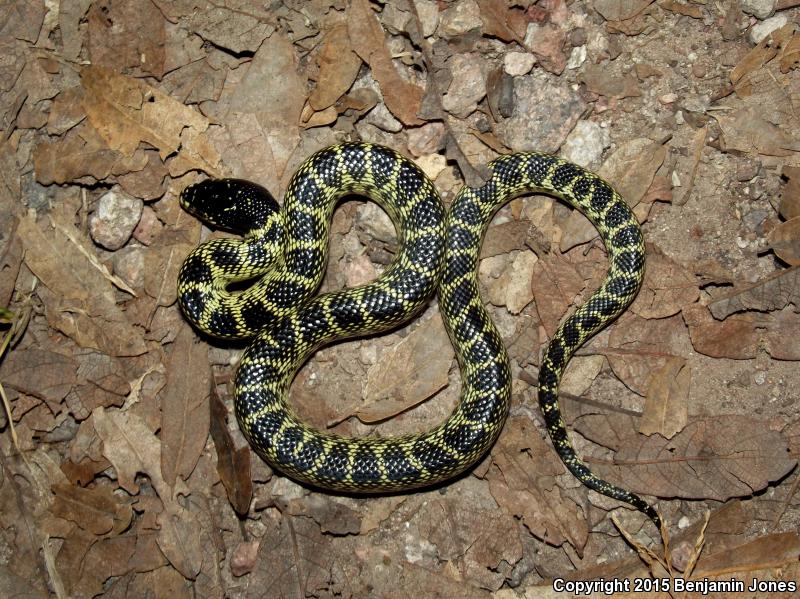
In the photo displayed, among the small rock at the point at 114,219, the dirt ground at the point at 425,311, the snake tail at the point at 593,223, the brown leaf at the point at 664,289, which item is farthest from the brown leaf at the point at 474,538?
the small rock at the point at 114,219

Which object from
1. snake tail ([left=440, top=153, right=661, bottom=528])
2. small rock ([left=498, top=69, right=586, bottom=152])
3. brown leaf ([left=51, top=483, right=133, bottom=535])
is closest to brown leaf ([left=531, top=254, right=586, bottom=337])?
snake tail ([left=440, top=153, right=661, bottom=528])

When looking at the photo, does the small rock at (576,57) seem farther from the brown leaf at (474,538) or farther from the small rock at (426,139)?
the brown leaf at (474,538)

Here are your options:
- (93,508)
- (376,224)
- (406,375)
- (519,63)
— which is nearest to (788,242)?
(519,63)

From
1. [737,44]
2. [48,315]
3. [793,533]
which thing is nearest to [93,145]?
[48,315]

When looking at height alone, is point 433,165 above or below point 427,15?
below

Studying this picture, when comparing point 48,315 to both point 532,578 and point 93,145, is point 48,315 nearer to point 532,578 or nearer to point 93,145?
point 93,145

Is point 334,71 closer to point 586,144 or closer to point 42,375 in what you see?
point 586,144
